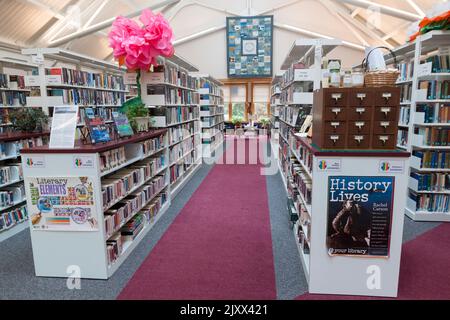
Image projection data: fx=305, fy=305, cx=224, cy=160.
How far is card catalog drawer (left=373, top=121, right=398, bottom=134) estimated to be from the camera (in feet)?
7.41

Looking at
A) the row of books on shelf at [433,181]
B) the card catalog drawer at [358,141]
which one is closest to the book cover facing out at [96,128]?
→ the card catalog drawer at [358,141]

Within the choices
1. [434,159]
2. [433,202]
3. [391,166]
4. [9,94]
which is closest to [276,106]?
[434,159]

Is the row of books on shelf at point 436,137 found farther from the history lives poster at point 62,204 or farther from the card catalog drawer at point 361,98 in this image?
the history lives poster at point 62,204

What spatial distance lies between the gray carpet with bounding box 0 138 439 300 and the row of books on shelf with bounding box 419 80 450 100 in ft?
5.25

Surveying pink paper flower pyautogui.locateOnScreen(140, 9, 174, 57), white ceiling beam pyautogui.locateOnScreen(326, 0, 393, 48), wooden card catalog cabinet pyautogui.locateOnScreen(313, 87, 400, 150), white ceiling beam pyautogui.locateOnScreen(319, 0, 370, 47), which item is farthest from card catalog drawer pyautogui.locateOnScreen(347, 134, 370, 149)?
white ceiling beam pyautogui.locateOnScreen(319, 0, 370, 47)

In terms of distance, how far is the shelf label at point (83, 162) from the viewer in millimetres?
2508

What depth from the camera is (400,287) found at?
97.8 inches

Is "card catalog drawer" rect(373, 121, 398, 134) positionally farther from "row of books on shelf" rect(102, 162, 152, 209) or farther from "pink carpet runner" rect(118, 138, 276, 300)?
"row of books on shelf" rect(102, 162, 152, 209)

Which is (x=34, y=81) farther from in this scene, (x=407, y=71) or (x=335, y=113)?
(x=407, y=71)

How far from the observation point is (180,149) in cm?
573

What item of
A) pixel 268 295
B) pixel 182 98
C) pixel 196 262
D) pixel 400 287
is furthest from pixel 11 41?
pixel 400 287
